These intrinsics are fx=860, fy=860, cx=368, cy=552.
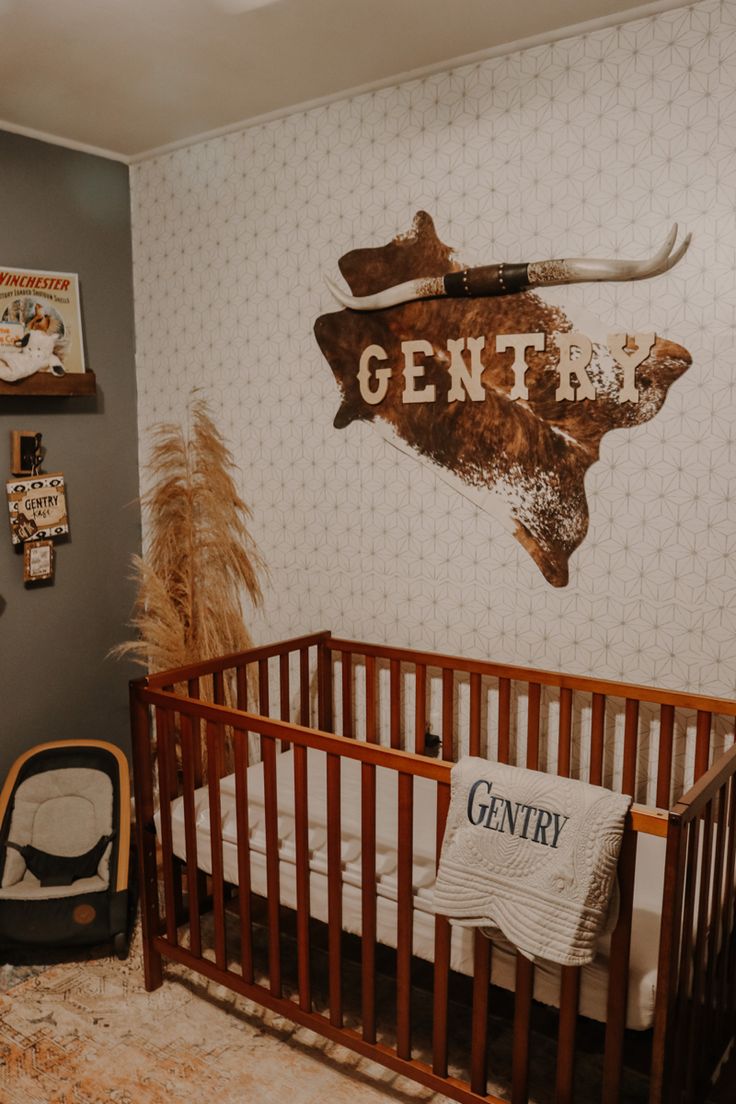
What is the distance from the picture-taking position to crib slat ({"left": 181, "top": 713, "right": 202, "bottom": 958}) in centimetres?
213

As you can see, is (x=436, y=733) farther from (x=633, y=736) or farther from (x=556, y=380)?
(x=556, y=380)

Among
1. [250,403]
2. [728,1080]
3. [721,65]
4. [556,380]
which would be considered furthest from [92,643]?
[721,65]

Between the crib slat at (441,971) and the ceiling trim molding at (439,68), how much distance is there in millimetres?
1863

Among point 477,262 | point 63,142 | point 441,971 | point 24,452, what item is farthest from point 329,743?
point 63,142

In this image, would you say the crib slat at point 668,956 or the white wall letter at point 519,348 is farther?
the white wall letter at point 519,348

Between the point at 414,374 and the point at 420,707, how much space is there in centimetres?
98

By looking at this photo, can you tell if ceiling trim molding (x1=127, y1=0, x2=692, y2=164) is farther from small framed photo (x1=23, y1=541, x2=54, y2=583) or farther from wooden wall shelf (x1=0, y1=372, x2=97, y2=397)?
small framed photo (x1=23, y1=541, x2=54, y2=583)

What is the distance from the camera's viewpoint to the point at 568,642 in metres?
2.35

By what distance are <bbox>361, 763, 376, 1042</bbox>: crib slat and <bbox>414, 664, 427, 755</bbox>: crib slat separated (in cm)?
73

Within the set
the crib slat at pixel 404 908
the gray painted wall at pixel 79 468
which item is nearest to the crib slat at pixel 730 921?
the crib slat at pixel 404 908

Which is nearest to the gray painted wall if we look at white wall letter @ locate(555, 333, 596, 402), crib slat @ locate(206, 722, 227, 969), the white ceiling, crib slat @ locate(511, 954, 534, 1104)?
the white ceiling

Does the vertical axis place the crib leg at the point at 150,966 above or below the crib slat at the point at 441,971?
below

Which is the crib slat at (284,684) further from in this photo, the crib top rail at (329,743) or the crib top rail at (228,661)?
the crib top rail at (329,743)

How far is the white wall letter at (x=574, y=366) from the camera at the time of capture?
2.23 m
